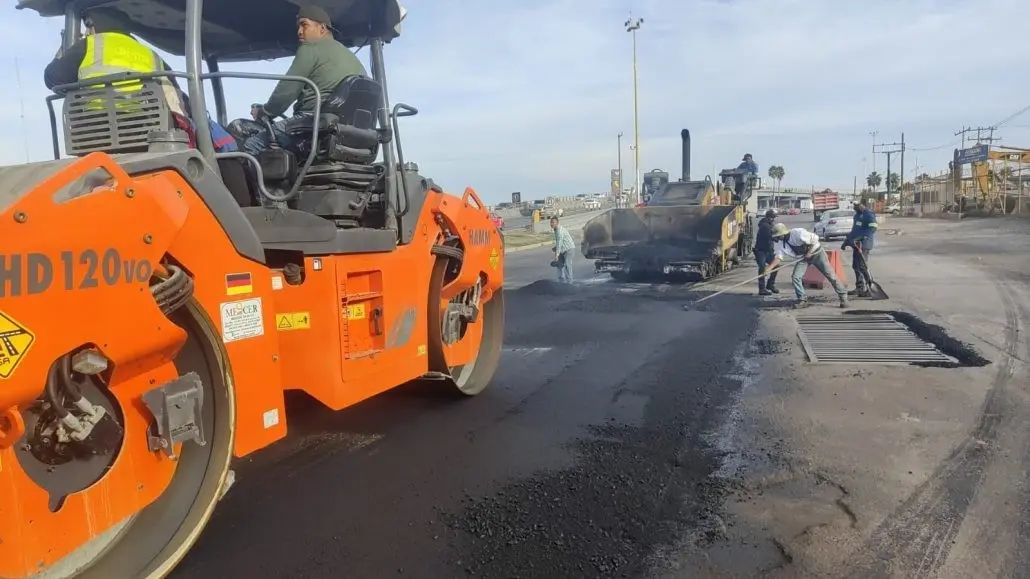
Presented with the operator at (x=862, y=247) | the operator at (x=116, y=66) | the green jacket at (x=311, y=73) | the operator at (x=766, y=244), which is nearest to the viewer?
the operator at (x=116, y=66)

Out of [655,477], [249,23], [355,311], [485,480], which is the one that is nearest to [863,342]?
[655,477]

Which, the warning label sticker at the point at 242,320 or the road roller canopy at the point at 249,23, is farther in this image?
the road roller canopy at the point at 249,23

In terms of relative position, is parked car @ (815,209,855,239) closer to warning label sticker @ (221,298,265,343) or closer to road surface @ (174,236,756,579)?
road surface @ (174,236,756,579)

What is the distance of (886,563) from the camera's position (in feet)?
10.1

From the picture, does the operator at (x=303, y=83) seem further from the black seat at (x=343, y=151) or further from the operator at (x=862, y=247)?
the operator at (x=862, y=247)

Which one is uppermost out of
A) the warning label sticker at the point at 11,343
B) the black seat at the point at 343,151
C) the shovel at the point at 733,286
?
the black seat at the point at 343,151

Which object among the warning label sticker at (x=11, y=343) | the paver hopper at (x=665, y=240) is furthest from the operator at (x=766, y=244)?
the warning label sticker at (x=11, y=343)

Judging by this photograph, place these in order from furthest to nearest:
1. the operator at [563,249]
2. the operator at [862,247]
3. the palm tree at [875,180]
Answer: the palm tree at [875,180] < the operator at [563,249] < the operator at [862,247]

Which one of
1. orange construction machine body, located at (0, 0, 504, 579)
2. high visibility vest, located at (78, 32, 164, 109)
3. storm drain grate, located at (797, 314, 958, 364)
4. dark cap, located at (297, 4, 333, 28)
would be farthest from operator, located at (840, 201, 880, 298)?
high visibility vest, located at (78, 32, 164, 109)

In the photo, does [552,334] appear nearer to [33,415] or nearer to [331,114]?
[331,114]

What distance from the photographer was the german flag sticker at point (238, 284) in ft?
9.80

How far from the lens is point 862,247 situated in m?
11.6

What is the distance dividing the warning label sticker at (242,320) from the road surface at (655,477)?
1.00 metres

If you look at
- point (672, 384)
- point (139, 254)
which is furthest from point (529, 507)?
point (672, 384)
